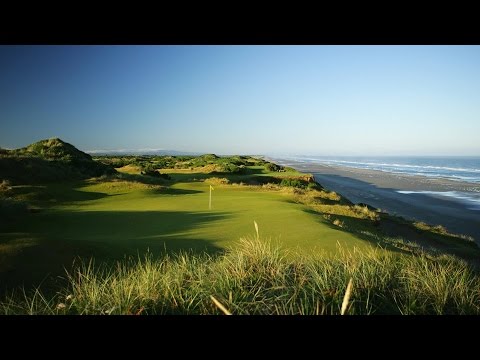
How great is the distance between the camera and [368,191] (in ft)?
96.2

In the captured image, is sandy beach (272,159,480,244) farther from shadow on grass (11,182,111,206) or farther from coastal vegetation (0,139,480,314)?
shadow on grass (11,182,111,206)

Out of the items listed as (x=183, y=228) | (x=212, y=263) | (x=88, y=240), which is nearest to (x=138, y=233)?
(x=183, y=228)

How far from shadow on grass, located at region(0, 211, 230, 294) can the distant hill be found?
8866 millimetres

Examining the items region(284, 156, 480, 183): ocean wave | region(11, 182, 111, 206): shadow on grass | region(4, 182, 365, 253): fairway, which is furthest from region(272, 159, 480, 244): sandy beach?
region(11, 182, 111, 206): shadow on grass

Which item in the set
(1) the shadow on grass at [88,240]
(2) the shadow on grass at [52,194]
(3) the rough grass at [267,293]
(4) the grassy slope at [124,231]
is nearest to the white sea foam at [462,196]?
(4) the grassy slope at [124,231]

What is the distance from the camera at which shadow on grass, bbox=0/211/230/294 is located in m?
4.24

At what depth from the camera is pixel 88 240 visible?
5824mm

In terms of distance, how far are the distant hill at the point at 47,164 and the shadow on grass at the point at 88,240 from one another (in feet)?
29.1

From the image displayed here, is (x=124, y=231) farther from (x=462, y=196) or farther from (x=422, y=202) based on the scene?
(x=462, y=196)

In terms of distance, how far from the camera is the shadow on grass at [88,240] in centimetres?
424

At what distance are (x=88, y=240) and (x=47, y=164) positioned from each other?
15.8m
